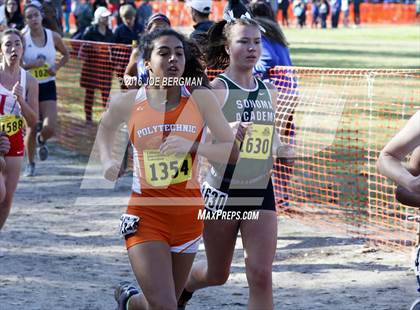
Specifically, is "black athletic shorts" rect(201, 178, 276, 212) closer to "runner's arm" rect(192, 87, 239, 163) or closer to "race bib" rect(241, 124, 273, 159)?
"race bib" rect(241, 124, 273, 159)

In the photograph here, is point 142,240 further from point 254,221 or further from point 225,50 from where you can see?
point 225,50

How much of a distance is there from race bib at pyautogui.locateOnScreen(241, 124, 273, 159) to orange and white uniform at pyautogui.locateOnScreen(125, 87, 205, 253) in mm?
746

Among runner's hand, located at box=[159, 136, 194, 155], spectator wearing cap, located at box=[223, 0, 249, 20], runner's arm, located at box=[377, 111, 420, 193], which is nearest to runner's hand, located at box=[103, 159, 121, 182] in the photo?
runner's hand, located at box=[159, 136, 194, 155]

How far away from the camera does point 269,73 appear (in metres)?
10.0

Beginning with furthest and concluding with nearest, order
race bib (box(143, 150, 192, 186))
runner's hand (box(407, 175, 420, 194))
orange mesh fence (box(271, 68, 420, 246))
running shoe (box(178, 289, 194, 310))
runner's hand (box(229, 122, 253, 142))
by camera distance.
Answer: orange mesh fence (box(271, 68, 420, 246))
running shoe (box(178, 289, 194, 310))
runner's hand (box(229, 122, 253, 142))
race bib (box(143, 150, 192, 186))
runner's hand (box(407, 175, 420, 194))

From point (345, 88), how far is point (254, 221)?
15.6m

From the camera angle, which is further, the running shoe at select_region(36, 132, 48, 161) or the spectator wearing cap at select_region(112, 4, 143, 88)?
the spectator wearing cap at select_region(112, 4, 143, 88)

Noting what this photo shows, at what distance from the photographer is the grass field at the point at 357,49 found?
29.2m

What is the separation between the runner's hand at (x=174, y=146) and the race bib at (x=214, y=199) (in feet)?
2.52

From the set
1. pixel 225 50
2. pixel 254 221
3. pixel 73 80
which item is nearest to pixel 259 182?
pixel 254 221

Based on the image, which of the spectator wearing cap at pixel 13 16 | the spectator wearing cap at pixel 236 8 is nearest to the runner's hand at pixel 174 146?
the spectator wearing cap at pixel 236 8

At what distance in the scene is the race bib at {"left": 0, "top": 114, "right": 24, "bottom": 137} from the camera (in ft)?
26.6

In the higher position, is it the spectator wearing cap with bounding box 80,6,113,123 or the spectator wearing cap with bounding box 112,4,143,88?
the spectator wearing cap with bounding box 112,4,143,88

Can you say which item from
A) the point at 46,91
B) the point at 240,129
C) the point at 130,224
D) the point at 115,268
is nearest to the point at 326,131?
the point at 46,91
